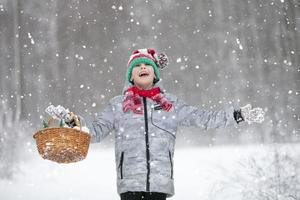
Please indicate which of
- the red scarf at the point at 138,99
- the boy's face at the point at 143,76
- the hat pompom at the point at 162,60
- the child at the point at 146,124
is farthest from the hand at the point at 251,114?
the hat pompom at the point at 162,60

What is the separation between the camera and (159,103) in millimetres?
2951

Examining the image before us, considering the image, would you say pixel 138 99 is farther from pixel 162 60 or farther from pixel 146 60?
pixel 162 60

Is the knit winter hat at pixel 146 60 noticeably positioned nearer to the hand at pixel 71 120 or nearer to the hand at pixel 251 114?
the hand at pixel 71 120

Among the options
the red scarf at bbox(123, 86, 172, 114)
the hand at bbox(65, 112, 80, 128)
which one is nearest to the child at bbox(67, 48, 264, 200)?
the red scarf at bbox(123, 86, 172, 114)

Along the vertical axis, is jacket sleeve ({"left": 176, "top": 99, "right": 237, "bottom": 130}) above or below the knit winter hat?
below

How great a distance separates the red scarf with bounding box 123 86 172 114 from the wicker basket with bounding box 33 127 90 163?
0.35 meters

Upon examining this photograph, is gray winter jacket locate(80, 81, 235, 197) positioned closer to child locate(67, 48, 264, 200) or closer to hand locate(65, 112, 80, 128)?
child locate(67, 48, 264, 200)

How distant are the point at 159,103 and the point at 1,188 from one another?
35.2 ft

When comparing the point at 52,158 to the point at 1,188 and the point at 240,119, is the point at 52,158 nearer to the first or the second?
the point at 240,119

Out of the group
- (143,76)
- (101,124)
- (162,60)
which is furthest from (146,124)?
(162,60)

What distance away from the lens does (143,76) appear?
10.3 feet

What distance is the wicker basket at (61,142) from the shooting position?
2.67 meters

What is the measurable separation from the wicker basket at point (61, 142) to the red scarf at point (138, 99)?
347 millimetres

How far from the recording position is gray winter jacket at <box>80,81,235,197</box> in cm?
266
